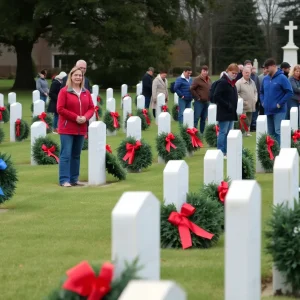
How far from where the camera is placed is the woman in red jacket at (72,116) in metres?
12.3

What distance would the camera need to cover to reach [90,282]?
169 inches

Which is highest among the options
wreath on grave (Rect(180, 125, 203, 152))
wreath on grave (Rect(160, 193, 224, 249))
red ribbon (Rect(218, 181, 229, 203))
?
wreath on grave (Rect(180, 125, 203, 152))

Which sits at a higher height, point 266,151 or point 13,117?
point 13,117

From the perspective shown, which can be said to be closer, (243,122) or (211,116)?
(211,116)

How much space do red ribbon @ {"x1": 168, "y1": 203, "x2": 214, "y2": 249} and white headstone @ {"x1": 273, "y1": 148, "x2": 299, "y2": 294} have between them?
1.52 metres

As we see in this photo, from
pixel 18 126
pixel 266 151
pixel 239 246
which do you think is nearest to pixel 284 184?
pixel 239 246

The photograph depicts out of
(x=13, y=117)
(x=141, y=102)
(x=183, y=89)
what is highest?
(x=183, y=89)

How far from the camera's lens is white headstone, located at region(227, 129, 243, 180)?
34.6 feet

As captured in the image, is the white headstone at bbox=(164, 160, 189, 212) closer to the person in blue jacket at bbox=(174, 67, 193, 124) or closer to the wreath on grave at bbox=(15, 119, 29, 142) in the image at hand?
the wreath on grave at bbox=(15, 119, 29, 142)

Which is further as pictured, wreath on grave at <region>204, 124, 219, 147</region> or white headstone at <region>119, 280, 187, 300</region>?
wreath on grave at <region>204, 124, 219, 147</region>

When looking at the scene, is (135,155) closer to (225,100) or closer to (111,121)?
(225,100)

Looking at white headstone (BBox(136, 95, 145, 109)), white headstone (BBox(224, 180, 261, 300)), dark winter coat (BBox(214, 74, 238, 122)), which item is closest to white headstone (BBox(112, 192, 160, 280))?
white headstone (BBox(224, 180, 261, 300))

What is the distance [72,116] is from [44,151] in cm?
363

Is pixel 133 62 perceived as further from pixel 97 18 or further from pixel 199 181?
pixel 199 181
